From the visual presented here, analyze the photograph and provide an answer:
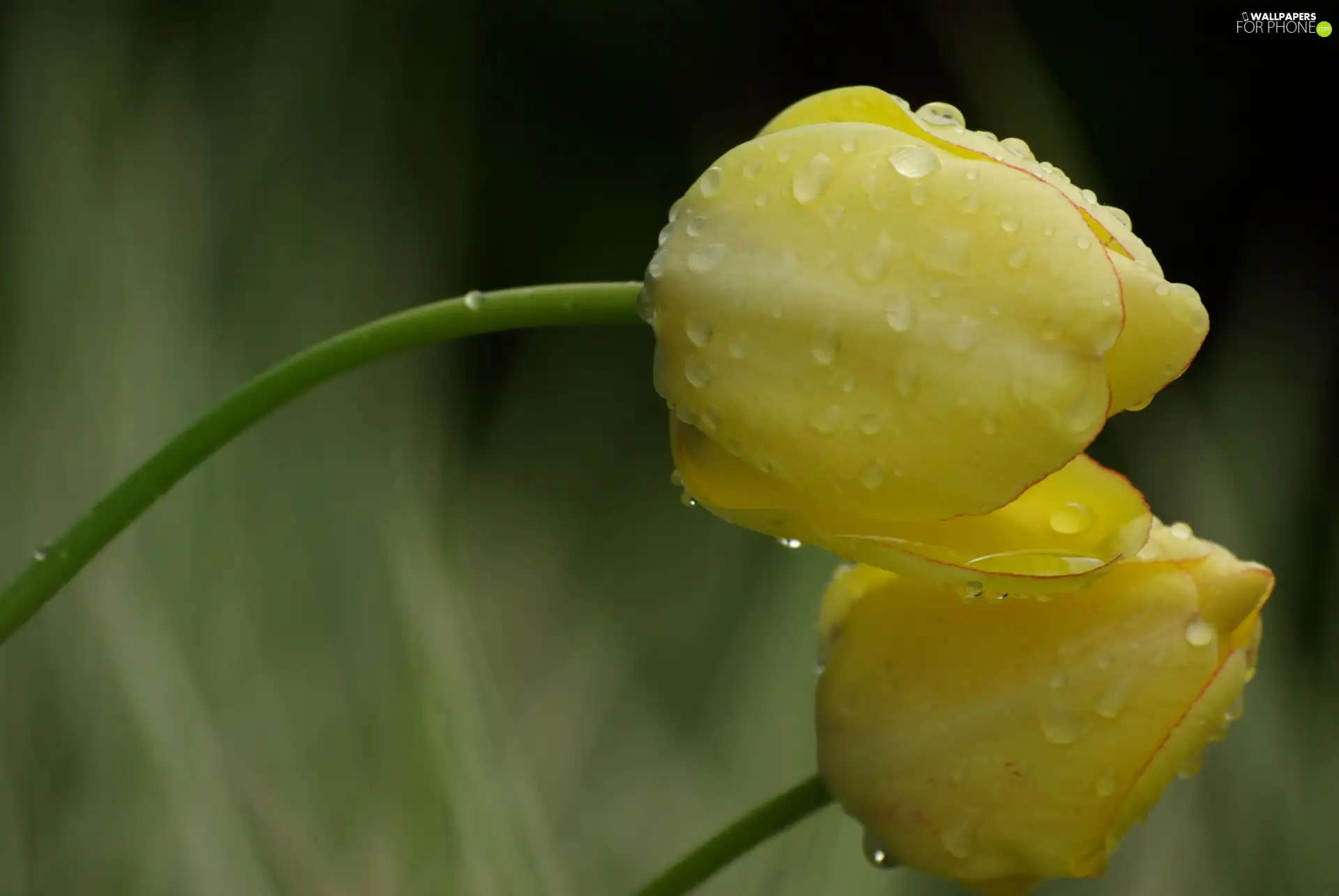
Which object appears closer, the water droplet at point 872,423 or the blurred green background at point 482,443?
the water droplet at point 872,423

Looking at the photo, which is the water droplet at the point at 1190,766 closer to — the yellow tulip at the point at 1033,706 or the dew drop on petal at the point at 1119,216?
the yellow tulip at the point at 1033,706

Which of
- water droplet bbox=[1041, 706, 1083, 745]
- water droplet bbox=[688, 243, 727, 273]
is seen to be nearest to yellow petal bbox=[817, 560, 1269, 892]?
water droplet bbox=[1041, 706, 1083, 745]

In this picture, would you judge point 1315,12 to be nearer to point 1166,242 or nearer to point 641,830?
point 1166,242

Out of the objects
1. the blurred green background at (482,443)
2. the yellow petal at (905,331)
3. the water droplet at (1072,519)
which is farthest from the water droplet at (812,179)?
the blurred green background at (482,443)

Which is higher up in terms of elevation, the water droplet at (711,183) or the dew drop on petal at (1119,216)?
the water droplet at (711,183)

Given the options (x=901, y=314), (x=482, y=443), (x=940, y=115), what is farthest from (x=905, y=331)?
(x=482, y=443)

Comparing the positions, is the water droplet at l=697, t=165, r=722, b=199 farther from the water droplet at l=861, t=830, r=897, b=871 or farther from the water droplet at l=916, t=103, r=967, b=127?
the water droplet at l=861, t=830, r=897, b=871

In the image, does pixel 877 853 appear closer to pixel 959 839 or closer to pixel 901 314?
pixel 959 839
